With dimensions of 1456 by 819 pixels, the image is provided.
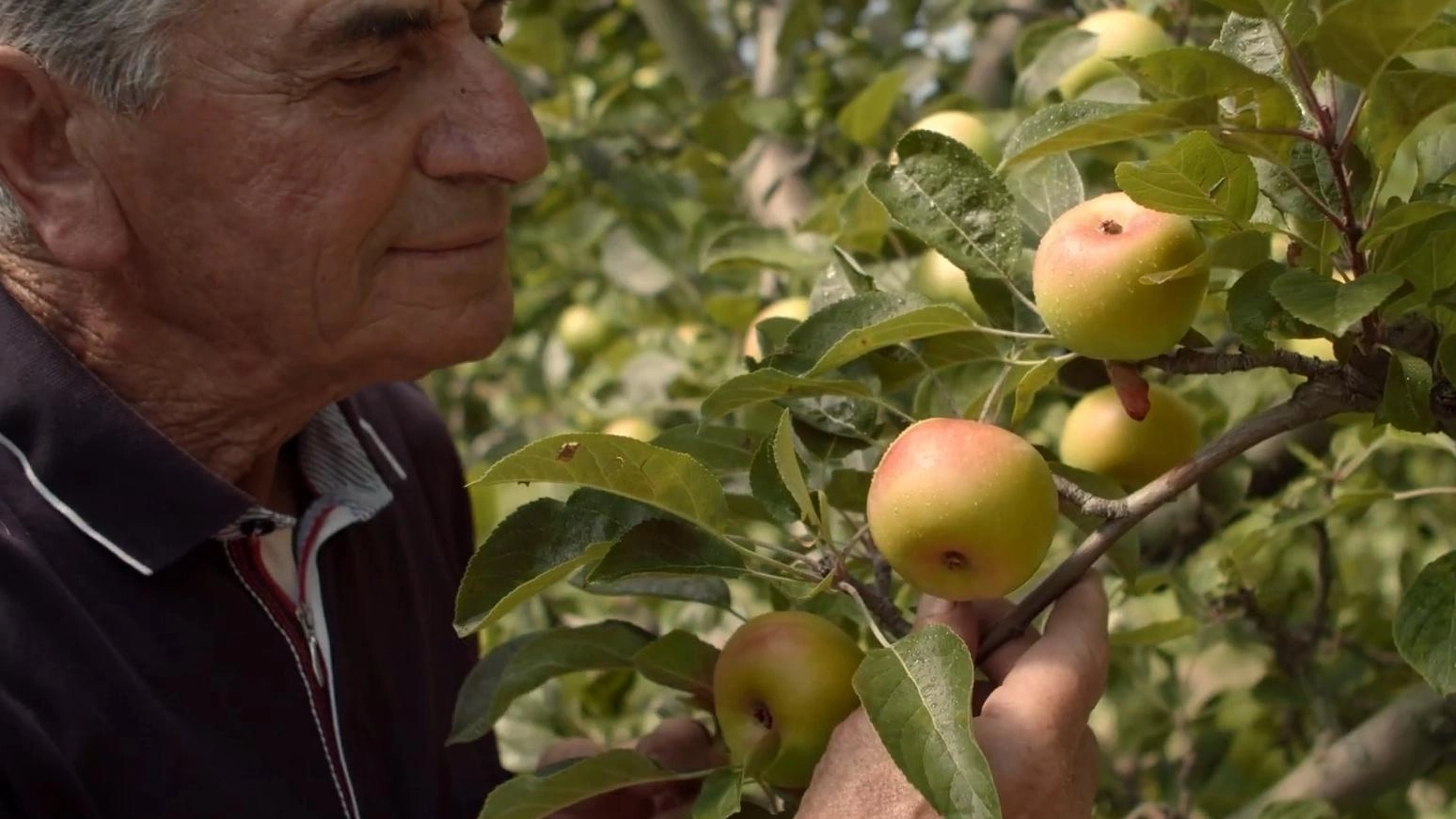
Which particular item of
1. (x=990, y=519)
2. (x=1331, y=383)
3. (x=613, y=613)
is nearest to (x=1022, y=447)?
(x=990, y=519)

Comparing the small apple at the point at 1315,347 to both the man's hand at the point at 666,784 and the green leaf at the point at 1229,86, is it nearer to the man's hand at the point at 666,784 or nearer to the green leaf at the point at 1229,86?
the green leaf at the point at 1229,86

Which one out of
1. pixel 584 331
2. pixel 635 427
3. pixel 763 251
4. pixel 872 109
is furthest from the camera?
pixel 584 331

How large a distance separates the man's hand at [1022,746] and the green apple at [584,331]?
176 centimetres

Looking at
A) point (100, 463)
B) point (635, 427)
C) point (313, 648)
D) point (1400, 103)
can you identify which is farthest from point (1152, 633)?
point (635, 427)

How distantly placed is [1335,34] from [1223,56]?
2.3 inches

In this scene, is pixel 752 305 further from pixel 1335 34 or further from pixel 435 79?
pixel 1335 34

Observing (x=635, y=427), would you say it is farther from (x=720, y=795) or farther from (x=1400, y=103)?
(x=1400, y=103)

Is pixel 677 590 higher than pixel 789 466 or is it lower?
lower

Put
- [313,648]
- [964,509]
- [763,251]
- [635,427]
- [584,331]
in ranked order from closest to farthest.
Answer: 1. [964,509]
2. [313,648]
3. [763,251]
4. [635,427]
5. [584,331]

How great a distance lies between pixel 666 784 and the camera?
140 cm

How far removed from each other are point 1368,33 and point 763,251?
82 cm

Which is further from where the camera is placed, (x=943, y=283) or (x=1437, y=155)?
(x=943, y=283)

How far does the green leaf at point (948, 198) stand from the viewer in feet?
3.58

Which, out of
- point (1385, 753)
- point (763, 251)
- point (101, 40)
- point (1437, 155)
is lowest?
point (1385, 753)
